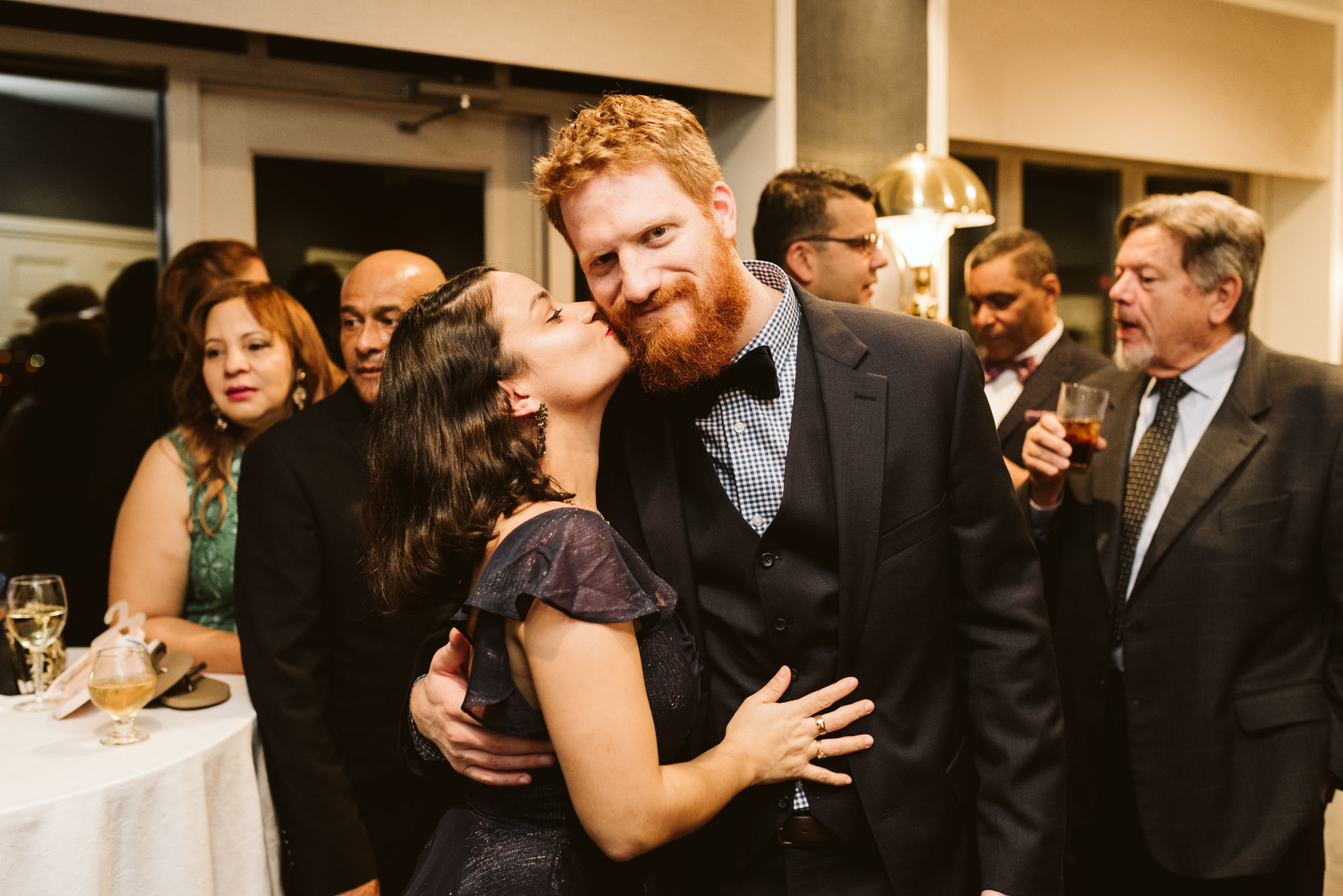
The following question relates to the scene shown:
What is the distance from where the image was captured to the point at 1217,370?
232 centimetres

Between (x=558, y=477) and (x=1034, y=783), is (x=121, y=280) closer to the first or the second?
(x=558, y=477)

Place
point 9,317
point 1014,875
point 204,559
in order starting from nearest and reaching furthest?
1. point 1014,875
2. point 204,559
3. point 9,317

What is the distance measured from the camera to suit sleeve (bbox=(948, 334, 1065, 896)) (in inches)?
58.8

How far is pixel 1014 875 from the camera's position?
1.47m

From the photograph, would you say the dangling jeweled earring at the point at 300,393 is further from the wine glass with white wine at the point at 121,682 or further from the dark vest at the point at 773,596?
the dark vest at the point at 773,596

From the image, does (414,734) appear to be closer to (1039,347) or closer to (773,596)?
(773,596)

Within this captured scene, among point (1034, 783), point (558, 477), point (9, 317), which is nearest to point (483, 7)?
point (9, 317)

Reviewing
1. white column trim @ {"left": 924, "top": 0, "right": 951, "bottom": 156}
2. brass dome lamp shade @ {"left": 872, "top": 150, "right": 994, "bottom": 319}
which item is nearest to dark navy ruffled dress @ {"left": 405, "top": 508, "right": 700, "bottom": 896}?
brass dome lamp shade @ {"left": 872, "top": 150, "right": 994, "bottom": 319}

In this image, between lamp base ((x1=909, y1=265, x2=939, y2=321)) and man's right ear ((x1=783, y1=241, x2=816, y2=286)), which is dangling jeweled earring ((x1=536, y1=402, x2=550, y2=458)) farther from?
lamp base ((x1=909, y1=265, x2=939, y2=321))

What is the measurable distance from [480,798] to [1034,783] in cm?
82

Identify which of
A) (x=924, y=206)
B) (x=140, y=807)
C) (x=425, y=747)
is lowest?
(x=140, y=807)

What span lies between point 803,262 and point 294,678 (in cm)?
188

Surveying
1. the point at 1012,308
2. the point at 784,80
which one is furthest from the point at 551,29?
the point at 1012,308

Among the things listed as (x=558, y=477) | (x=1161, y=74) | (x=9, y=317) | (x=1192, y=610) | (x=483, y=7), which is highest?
(x=1161, y=74)
